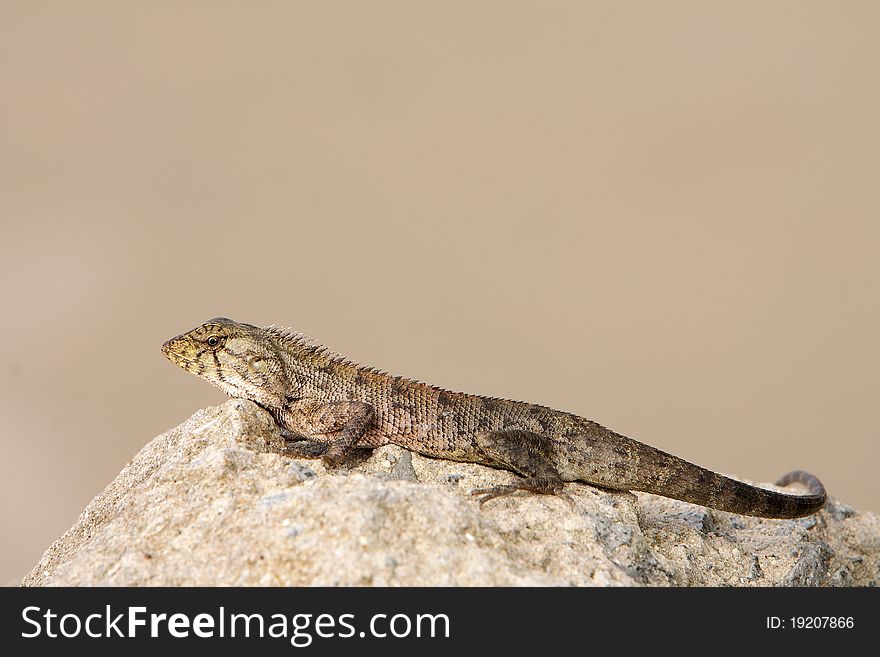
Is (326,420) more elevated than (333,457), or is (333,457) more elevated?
(326,420)

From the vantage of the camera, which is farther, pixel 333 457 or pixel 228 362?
pixel 228 362

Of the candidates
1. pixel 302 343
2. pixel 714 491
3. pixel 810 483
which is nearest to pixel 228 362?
pixel 302 343

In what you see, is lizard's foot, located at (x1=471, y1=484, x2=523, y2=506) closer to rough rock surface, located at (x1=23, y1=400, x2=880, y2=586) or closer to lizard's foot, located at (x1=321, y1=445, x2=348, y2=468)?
rough rock surface, located at (x1=23, y1=400, x2=880, y2=586)

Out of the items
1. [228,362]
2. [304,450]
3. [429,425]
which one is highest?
[228,362]

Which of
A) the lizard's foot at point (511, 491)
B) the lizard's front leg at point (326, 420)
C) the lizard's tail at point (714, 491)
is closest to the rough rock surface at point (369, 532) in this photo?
the lizard's foot at point (511, 491)

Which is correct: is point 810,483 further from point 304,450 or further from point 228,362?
point 228,362

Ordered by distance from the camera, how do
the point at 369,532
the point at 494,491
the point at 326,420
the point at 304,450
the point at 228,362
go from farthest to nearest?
1. the point at 228,362
2. the point at 326,420
3. the point at 304,450
4. the point at 494,491
5. the point at 369,532

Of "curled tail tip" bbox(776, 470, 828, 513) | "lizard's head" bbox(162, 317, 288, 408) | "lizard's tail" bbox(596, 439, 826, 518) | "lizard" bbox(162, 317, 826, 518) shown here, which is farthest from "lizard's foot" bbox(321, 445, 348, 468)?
"curled tail tip" bbox(776, 470, 828, 513)
